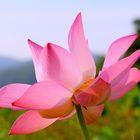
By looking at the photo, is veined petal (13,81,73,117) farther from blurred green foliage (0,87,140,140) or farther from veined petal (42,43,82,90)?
blurred green foliage (0,87,140,140)

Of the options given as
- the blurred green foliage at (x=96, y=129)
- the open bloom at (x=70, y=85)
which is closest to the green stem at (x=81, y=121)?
the open bloom at (x=70, y=85)

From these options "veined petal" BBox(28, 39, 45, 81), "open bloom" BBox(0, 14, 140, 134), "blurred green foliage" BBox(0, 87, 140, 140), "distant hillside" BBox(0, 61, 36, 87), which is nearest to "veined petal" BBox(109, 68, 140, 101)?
"open bloom" BBox(0, 14, 140, 134)

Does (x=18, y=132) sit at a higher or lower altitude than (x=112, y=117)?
higher

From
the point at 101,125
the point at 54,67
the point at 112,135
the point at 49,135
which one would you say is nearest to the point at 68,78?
the point at 54,67

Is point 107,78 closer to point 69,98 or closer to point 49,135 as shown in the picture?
point 69,98

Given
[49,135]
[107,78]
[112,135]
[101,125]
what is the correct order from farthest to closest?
1. [101,125]
2. [49,135]
3. [112,135]
4. [107,78]

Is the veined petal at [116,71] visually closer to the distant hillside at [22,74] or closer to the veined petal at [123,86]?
the veined petal at [123,86]

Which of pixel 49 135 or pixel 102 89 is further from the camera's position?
pixel 49 135

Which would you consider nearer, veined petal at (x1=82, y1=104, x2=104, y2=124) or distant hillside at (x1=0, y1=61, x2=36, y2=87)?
veined petal at (x1=82, y1=104, x2=104, y2=124)
